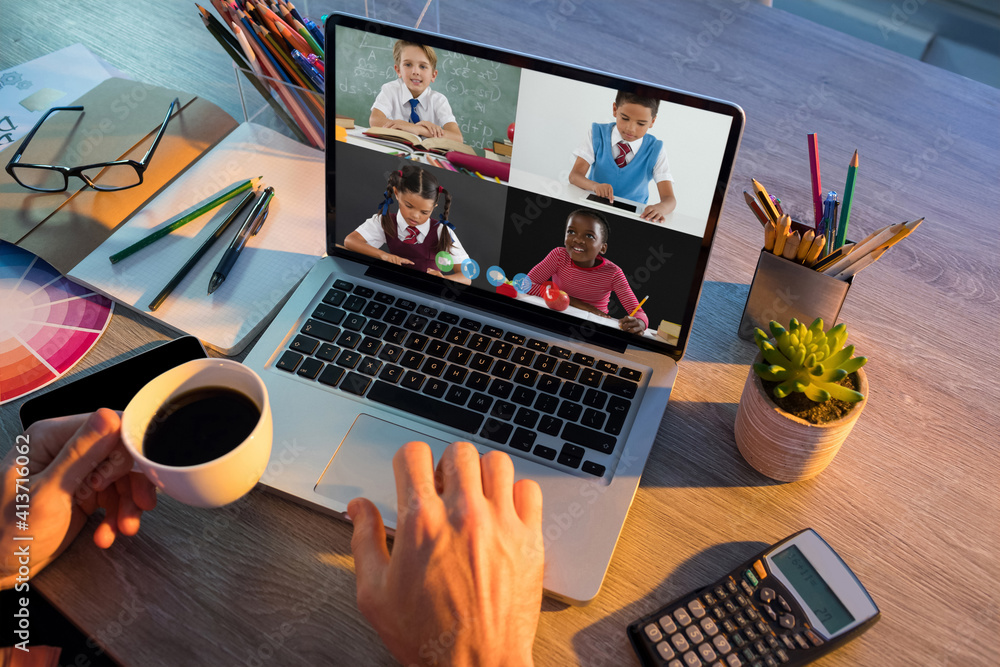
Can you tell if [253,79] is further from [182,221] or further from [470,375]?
[470,375]

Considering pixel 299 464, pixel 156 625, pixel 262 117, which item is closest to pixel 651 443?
pixel 299 464

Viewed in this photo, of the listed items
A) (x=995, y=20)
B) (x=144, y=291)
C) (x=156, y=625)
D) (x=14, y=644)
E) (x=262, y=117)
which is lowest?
(x=14, y=644)

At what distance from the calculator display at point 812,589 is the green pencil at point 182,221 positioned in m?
0.86

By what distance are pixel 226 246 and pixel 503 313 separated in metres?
0.41

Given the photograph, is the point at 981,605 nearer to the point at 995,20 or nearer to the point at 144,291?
Result: the point at 144,291

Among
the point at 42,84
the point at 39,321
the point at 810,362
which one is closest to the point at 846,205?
the point at 810,362

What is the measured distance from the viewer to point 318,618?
0.69 m

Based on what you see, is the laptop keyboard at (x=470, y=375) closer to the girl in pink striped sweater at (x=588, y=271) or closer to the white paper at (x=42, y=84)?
the girl in pink striped sweater at (x=588, y=271)

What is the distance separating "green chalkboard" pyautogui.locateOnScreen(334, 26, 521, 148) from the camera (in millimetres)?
802

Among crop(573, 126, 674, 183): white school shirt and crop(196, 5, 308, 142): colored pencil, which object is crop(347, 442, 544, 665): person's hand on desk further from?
crop(196, 5, 308, 142): colored pencil

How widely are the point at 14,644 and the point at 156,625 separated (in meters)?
0.22

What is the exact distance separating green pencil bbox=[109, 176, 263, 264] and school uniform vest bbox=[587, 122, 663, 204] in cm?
54

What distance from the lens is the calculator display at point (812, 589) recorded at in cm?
68

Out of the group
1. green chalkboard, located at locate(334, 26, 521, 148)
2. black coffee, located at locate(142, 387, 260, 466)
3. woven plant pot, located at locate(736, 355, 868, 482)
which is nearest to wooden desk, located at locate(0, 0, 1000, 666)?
woven plant pot, located at locate(736, 355, 868, 482)
